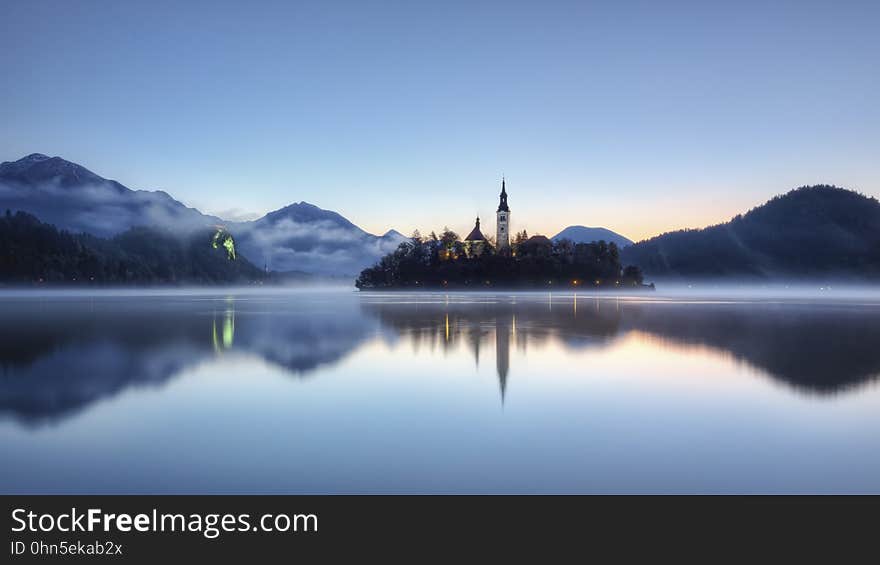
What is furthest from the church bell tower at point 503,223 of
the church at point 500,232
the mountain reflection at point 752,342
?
the mountain reflection at point 752,342

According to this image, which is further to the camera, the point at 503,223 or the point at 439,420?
the point at 503,223

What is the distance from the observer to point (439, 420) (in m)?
9.49

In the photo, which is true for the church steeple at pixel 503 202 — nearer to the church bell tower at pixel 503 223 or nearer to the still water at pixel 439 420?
the church bell tower at pixel 503 223

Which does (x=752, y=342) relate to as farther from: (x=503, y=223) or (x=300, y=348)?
(x=503, y=223)

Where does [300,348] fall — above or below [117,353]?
below

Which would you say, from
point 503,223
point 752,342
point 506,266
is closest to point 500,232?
point 503,223

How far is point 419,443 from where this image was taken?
26.6 feet

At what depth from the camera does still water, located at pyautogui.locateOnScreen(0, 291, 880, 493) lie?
6.61 metres

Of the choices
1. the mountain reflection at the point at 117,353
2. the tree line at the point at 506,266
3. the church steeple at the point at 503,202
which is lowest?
the mountain reflection at the point at 117,353

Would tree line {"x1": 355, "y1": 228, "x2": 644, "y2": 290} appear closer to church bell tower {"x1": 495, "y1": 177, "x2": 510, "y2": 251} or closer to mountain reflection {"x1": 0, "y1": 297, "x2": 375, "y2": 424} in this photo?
church bell tower {"x1": 495, "y1": 177, "x2": 510, "y2": 251}

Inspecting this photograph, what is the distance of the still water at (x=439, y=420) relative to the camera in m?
6.61
